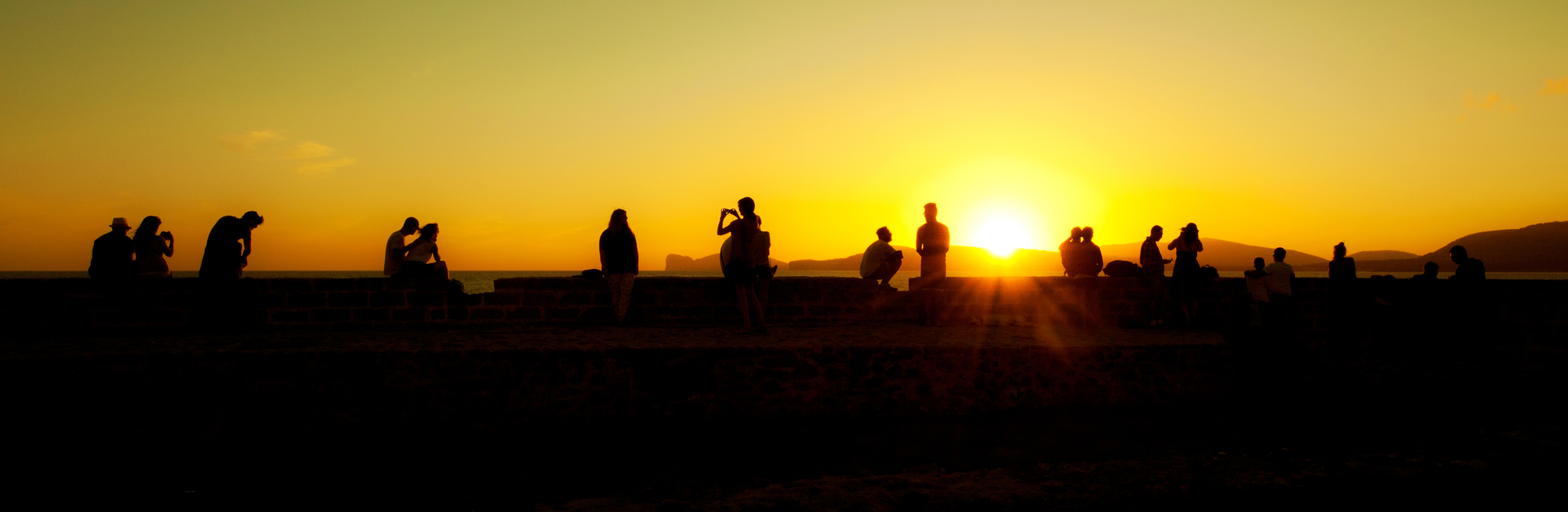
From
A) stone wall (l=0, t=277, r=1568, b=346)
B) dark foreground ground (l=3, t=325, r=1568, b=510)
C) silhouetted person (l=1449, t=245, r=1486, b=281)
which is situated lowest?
dark foreground ground (l=3, t=325, r=1568, b=510)

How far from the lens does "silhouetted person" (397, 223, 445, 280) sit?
866cm

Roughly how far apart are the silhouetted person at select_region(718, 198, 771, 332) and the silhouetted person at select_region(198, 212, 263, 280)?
5.30 meters

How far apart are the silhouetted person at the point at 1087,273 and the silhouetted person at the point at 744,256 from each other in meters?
4.04

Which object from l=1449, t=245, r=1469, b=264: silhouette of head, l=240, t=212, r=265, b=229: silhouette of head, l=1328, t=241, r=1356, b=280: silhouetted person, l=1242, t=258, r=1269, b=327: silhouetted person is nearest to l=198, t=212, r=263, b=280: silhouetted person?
l=240, t=212, r=265, b=229: silhouette of head

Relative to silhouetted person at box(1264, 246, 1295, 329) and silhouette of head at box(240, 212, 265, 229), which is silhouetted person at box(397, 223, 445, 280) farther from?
silhouetted person at box(1264, 246, 1295, 329)

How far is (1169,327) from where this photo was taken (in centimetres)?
873

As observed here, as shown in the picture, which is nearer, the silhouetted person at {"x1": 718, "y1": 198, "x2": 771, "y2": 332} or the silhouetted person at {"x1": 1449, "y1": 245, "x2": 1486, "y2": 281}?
the silhouetted person at {"x1": 718, "y1": 198, "x2": 771, "y2": 332}

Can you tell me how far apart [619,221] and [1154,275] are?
6.47 metres

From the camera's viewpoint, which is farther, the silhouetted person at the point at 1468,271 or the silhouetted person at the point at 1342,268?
the silhouetted person at the point at 1342,268

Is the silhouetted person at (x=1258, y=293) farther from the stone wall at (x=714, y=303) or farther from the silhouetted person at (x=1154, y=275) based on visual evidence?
the silhouetted person at (x=1154, y=275)

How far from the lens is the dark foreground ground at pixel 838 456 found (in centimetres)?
461

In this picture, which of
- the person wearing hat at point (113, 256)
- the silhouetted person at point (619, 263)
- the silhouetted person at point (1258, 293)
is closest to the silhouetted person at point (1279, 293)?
the silhouetted person at point (1258, 293)

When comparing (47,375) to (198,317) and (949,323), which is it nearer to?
(198,317)

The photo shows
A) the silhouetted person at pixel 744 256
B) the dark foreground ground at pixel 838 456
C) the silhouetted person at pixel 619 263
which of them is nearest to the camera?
the dark foreground ground at pixel 838 456
